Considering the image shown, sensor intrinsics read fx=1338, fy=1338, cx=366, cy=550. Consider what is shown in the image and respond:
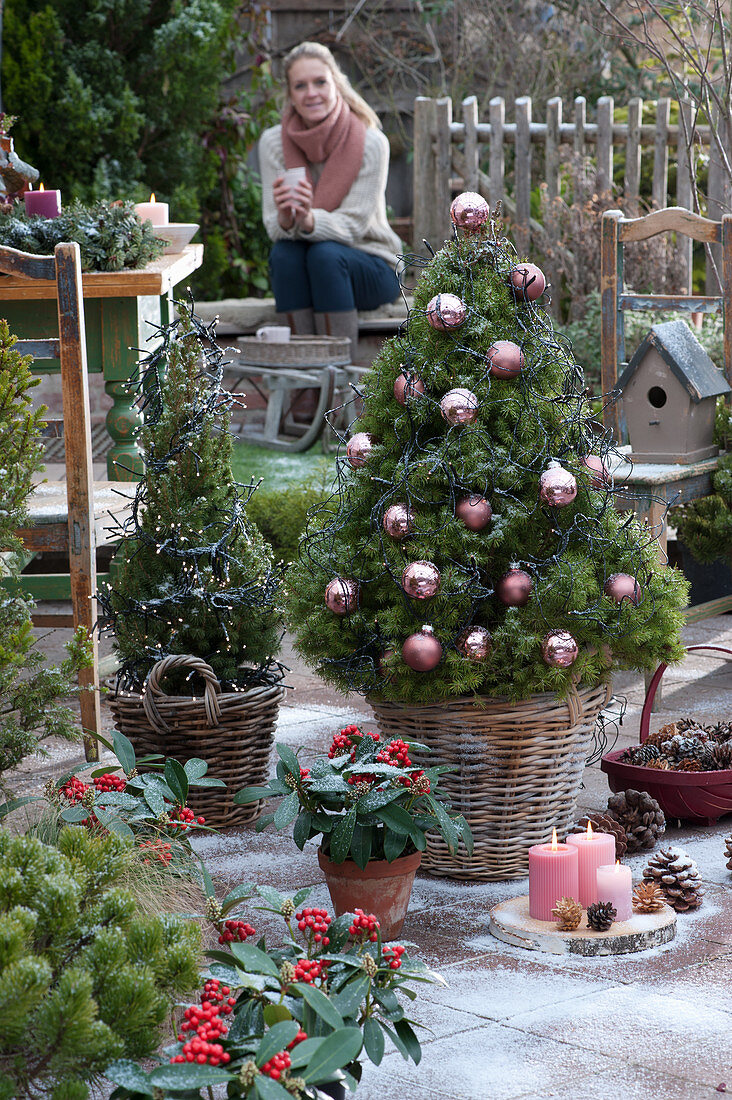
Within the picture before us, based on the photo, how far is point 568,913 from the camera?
265 cm

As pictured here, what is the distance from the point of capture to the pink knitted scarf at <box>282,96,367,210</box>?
26.2ft

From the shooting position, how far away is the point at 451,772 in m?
2.97

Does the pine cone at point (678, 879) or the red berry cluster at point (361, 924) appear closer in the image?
the red berry cluster at point (361, 924)

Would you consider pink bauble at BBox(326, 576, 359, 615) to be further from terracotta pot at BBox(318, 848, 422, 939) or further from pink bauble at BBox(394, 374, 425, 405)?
terracotta pot at BBox(318, 848, 422, 939)

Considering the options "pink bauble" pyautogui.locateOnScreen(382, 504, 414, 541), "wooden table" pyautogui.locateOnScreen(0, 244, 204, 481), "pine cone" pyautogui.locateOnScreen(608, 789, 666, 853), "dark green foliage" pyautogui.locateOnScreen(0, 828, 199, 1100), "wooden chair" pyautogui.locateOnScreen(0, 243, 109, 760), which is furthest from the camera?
"wooden table" pyautogui.locateOnScreen(0, 244, 204, 481)

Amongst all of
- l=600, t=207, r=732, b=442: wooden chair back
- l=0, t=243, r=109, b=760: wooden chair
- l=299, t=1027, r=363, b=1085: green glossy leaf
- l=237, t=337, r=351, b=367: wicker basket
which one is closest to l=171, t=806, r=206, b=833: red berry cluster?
l=299, t=1027, r=363, b=1085: green glossy leaf

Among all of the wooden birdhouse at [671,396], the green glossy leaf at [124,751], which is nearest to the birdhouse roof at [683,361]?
the wooden birdhouse at [671,396]

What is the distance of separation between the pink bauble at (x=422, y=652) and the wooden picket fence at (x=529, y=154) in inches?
224

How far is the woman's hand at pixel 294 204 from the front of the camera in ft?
25.4

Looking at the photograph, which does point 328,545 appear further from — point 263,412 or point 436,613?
point 263,412

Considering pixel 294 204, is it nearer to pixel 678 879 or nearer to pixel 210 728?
pixel 210 728

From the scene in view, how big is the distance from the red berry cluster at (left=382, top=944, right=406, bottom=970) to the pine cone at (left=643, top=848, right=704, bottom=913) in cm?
92

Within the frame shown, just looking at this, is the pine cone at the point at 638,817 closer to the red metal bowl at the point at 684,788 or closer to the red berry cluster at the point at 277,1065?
the red metal bowl at the point at 684,788

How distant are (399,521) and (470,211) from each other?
729 mm
